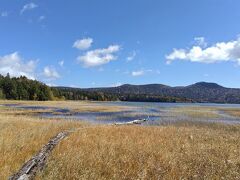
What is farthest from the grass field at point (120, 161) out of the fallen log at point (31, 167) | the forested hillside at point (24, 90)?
the forested hillside at point (24, 90)

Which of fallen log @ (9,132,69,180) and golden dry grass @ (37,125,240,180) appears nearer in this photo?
fallen log @ (9,132,69,180)

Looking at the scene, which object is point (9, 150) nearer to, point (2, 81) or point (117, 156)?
Answer: point (117, 156)

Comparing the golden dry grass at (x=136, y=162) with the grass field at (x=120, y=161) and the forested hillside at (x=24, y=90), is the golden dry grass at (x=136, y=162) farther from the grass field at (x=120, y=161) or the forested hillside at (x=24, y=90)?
the forested hillside at (x=24, y=90)

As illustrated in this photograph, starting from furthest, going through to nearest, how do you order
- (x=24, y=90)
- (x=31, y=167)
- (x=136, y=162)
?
(x=24, y=90)
(x=136, y=162)
(x=31, y=167)

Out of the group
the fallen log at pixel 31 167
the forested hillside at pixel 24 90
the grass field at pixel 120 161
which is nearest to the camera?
the fallen log at pixel 31 167

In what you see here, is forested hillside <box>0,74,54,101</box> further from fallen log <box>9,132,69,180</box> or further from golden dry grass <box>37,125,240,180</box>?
fallen log <box>9,132,69,180</box>

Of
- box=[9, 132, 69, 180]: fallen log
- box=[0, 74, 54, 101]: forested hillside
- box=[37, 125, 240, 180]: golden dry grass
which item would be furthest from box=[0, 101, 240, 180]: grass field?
box=[0, 74, 54, 101]: forested hillside

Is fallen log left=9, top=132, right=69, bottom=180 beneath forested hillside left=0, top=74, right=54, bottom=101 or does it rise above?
beneath

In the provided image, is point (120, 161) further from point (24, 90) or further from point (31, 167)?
point (24, 90)

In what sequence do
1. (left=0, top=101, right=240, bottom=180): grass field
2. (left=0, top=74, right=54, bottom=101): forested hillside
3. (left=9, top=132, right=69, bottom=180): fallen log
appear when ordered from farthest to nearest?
1. (left=0, top=74, right=54, bottom=101): forested hillside
2. (left=0, top=101, right=240, bottom=180): grass field
3. (left=9, top=132, right=69, bottom=180): fallen log

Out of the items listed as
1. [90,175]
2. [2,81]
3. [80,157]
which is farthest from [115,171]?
[2,81]

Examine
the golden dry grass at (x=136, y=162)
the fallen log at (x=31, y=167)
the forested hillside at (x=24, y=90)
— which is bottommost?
the golden dry grass at (x=136, y=162)

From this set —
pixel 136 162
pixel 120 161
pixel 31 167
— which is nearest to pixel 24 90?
pixel 120 161

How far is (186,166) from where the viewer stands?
13805 mm
